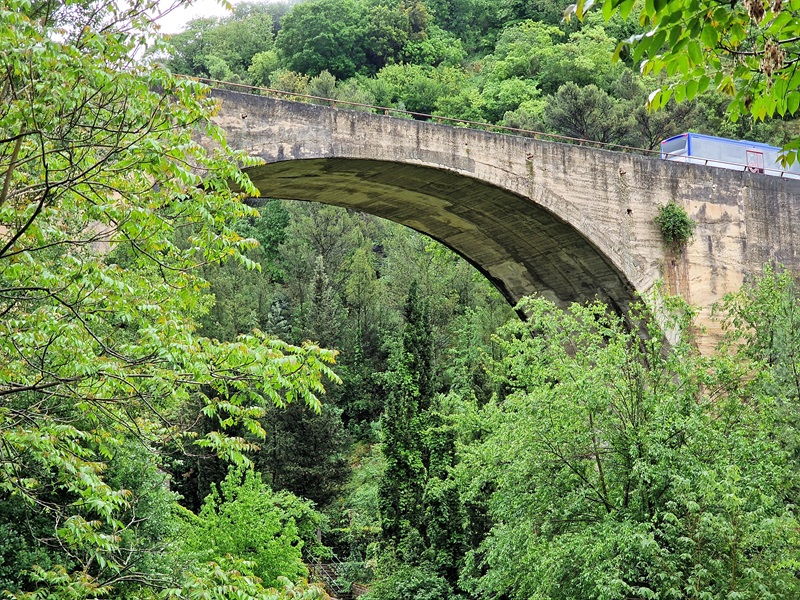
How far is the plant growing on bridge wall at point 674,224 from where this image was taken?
56.7 ft

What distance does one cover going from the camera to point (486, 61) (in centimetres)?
4875

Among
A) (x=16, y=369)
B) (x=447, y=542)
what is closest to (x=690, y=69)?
(x=16, y=369)

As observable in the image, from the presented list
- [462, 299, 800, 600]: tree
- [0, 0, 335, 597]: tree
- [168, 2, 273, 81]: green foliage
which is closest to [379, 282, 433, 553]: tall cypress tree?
[462, 299, 800, 600]: tree

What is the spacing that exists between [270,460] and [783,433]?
64.1 feet

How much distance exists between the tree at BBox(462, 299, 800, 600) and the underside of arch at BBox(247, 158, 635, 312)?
3.96 metres

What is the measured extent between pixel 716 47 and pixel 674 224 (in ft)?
44.5

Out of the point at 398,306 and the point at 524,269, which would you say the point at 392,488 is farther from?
the point at 398,306

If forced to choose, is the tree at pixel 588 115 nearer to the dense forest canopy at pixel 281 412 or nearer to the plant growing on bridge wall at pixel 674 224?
the dense forest canopy at pixel 281 412

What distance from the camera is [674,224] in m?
17.3

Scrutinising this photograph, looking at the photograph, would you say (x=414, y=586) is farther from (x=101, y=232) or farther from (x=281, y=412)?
(x=281, y=412)

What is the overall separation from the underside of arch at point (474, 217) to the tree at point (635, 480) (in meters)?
3.96

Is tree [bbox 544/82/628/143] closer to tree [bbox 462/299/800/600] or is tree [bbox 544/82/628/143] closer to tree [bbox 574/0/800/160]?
tree [bbox 462/299/800/600]

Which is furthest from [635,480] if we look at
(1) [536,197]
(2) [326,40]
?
(2) [326,40]

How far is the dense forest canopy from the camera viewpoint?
568cm
